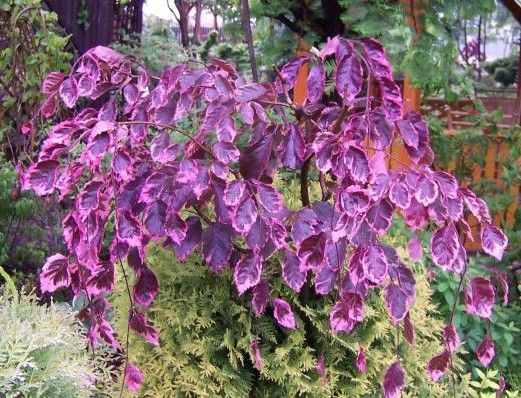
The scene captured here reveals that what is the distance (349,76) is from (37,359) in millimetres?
933

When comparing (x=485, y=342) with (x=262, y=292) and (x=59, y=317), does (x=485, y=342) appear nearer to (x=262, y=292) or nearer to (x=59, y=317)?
(x=262, y=292)

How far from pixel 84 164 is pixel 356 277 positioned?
2.13 ft

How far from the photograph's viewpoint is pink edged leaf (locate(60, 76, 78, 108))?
147 cm

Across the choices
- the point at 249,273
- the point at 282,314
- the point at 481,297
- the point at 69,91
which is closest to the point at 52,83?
the point at 69,91

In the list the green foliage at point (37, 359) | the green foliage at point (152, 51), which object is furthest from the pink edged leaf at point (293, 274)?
the green foliage at point (152, 51)

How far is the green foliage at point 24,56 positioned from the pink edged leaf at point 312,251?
95.9 inches

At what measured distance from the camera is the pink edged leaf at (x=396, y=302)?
1.36m

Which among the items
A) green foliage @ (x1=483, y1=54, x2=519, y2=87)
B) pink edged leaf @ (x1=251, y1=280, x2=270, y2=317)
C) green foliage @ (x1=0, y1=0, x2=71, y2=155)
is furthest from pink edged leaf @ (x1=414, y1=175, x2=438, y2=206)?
green foliage @ (x1=483, y1=54, x2=519, y2=87)

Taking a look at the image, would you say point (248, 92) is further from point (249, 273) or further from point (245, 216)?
point (249, 273)

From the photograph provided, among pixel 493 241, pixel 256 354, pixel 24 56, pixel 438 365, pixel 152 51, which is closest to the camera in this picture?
pixel 493 241

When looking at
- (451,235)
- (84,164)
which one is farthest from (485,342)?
(84,164)

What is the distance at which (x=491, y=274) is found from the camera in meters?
3.55

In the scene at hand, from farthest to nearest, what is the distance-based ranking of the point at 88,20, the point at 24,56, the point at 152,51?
1. the point at 152,51
2. the point at 88,20
3. the point at 24,56

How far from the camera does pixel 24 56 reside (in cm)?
351
